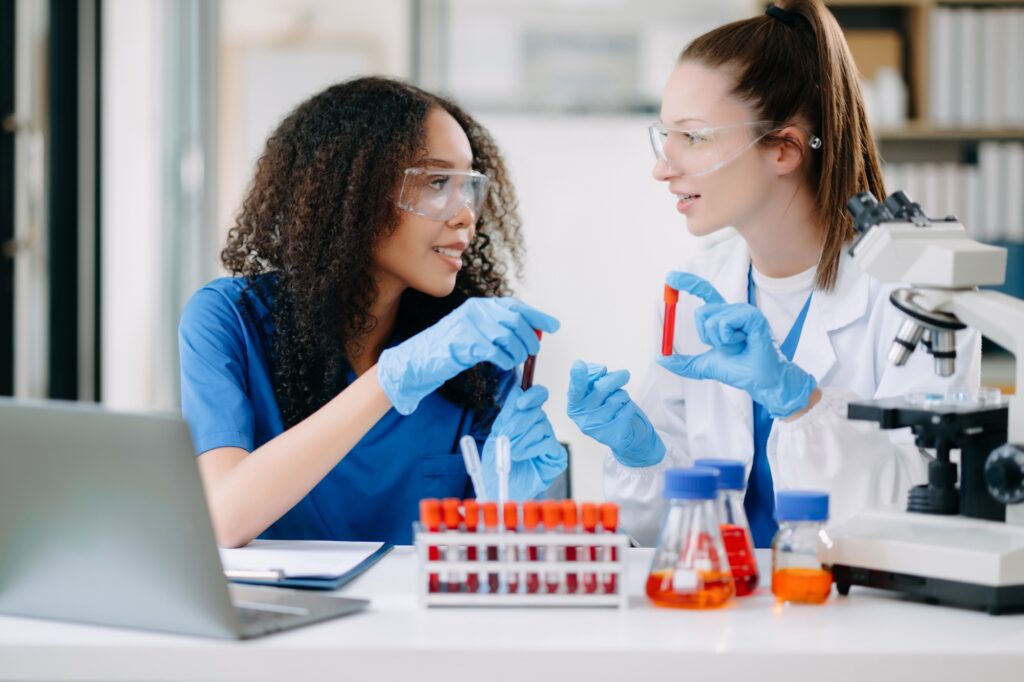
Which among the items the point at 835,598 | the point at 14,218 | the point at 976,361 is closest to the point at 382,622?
the point at 835,598

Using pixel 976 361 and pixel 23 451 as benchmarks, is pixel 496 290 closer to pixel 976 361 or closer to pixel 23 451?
pixel 976 361

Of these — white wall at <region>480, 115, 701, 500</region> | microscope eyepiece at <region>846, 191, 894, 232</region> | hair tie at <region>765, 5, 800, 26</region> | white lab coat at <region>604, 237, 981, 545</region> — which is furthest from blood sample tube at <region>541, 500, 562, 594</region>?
white wall at <region>480, 115, 701, 500</region>

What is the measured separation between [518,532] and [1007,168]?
3110mm

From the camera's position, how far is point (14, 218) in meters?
2.76

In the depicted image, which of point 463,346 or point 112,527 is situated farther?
point 463,346

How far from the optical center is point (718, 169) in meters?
1.74

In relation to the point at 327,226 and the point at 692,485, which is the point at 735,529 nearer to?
the point at 692,485

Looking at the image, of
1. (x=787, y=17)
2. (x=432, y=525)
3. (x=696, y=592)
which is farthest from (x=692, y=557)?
(x=787, y=17)

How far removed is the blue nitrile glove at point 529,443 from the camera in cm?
153

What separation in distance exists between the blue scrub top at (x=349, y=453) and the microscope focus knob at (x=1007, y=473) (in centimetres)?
84

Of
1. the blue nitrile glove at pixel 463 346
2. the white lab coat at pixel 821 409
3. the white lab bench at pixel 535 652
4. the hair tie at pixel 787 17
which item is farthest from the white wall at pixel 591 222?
the white lab bench at pixel 535 652

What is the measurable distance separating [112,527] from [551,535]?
15.8 inches

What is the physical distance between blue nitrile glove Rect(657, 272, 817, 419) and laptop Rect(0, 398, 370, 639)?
0.67m

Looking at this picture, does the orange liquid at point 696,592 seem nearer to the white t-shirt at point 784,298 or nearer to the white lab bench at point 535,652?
the white lab bench at point 535,652
